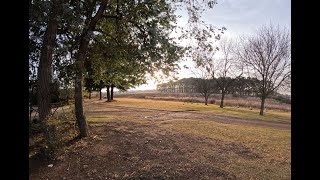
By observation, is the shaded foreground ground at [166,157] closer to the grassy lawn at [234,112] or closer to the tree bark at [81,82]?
the tree bark at [81,82]

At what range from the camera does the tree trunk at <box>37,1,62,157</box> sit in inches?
358

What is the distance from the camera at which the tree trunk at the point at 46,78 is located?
9086mm

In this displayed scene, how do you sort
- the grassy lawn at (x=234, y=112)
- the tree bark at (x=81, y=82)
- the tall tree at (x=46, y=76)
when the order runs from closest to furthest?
the tall tree at (x=46, y=76) → the tree bark at (x=81, y=82) → the grassy lawn at (x=234, y=112)

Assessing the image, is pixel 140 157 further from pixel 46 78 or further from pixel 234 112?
pixel 234 112

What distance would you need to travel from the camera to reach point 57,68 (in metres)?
9.45

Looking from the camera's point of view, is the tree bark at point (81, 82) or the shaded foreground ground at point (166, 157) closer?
the shaded foreground ground at point (166, 157)

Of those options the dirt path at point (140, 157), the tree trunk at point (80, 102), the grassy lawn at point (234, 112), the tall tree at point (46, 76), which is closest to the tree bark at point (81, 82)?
the tree trunk at point (80, 102)

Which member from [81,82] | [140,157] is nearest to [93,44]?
[81,82]

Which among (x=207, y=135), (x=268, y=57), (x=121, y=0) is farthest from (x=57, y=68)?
(x=268, y=57)

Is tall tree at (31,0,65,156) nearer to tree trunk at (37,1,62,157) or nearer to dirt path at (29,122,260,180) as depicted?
tree trunk at (37,1,62,157)

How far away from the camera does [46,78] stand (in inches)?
366

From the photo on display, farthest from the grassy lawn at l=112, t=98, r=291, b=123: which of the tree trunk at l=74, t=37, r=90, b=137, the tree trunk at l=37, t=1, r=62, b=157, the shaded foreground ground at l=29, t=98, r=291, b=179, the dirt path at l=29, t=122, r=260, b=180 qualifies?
the tree trunk at l=37, t=1, r=62, b=157

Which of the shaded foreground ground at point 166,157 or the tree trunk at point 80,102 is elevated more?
the tree trunk at point 80,102

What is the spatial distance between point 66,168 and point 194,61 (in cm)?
712
